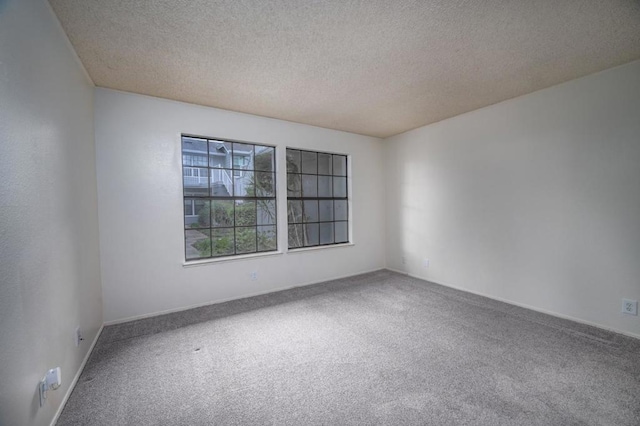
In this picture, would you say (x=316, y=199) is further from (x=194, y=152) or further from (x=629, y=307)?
(x=629, y=307)

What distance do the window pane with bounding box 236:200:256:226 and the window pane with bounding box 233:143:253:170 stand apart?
21.1 inches

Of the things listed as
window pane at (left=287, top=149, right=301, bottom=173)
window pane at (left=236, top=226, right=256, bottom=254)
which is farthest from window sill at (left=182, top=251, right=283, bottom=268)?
window pane at (left=287, top=149, right=301, bottom=173)

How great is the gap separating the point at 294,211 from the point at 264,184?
0.68 meters

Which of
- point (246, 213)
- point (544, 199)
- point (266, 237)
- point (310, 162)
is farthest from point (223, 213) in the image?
point (544, 199)

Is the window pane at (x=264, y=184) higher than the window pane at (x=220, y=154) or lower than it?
lower

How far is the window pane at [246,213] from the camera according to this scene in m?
3.93

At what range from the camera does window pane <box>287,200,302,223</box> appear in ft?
14.0

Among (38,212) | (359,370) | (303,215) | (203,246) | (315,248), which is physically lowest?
(359,370)

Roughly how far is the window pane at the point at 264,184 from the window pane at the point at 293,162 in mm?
426

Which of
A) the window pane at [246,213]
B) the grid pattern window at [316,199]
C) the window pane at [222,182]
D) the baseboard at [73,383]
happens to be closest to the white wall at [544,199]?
the grid pattern window at [316,199]

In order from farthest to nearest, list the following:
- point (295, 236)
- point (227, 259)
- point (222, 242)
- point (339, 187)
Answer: point (339, 187)
point (295, 236)
point (222, 242)
point (227, 259)

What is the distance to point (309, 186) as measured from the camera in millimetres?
4473

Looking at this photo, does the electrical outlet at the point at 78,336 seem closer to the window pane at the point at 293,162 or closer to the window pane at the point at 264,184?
the window pane at the point at 264,184

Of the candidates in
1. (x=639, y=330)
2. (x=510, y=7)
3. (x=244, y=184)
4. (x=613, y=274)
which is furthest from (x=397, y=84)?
(x=639, y=330)
